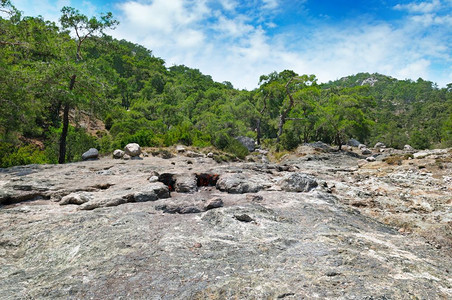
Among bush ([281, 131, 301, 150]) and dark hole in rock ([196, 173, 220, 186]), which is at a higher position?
bush ([281, 131, 301, 150])

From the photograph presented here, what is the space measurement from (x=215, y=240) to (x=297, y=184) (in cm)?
550

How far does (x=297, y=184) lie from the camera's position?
377 inches

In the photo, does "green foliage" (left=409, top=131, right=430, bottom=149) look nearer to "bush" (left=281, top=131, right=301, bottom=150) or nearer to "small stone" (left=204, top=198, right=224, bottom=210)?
"bush" (left=281, top=131, right=301, bottom=150)

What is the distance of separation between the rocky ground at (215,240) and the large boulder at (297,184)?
0.16 feet

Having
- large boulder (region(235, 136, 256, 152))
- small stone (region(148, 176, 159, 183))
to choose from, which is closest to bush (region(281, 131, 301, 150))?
large boulder (region(235, 136, 256, 152))

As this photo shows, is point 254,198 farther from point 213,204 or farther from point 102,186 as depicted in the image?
point 102,186

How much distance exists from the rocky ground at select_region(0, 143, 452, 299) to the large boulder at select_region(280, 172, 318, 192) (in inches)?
1.9

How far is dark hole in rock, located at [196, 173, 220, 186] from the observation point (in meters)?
10.5

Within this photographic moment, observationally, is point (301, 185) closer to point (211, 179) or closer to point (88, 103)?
point (211, 179)

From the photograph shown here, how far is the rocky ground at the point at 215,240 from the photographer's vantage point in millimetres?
3424

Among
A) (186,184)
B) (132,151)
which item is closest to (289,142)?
(132,151)

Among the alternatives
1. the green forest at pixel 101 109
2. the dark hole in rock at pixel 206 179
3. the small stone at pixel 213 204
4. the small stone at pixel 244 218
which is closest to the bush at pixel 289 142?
the green forest at pixel 101 109

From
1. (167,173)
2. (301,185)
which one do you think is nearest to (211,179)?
(167,173)

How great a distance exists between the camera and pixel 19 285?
3514 millimetres
